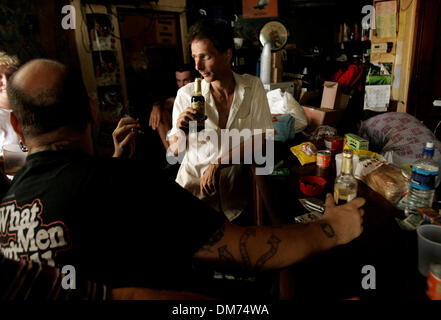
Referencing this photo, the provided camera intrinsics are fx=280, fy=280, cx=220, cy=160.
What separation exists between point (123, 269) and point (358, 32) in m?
6.19

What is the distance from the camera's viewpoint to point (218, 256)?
0.89 meters

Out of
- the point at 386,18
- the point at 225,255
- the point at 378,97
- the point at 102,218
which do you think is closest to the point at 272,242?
the point at 225,255

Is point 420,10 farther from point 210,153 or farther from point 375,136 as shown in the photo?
point 210,153

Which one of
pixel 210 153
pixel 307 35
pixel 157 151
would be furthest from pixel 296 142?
pixel 307 35

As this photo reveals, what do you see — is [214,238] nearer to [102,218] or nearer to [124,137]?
[102,218]

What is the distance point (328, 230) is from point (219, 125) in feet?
4.21

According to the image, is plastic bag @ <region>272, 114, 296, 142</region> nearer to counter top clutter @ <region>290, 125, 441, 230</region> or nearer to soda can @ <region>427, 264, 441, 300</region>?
counter top clutter @ <region>290, 125, 441, 230</region>

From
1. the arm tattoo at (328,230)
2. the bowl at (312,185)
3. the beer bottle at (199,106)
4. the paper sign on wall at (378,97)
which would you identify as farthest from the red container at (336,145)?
the paper sign on wall at (378,97)

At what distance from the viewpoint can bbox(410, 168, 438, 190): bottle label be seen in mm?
1116

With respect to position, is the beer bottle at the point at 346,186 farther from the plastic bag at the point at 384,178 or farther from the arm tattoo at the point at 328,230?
the arm tattoo at the point at 328,230

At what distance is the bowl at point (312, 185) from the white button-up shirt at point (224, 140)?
71 cm

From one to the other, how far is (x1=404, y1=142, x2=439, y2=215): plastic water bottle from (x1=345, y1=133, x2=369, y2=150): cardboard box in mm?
473

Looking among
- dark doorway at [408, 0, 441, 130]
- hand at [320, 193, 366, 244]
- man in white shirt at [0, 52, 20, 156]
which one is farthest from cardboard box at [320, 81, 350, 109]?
man in white shirt at [0, 52, 20, 156]

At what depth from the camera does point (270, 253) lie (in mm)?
908
